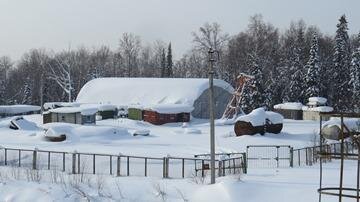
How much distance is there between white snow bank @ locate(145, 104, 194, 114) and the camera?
67250mm

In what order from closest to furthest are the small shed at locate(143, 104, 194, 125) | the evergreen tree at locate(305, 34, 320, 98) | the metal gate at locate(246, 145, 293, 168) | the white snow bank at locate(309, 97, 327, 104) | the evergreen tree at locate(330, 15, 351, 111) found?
the metal gate at locate(246, 145, 293, 168) → the small shed at locate(143, 104, 194, 125) → the white snow bank at locate(309, 97, 327, 104) → the evergreen tree at locate(305, 34, 320, 98) → the evergreen tree at locate(330, 15, 351, 111)

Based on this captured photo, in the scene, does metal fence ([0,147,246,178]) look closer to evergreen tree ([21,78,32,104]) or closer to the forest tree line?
the forest tree line

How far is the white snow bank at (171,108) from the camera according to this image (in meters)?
67.2

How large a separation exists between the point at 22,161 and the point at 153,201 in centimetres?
2086

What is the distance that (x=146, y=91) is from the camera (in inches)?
3162

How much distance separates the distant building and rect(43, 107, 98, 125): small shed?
661 cm

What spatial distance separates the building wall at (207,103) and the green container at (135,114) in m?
6.85

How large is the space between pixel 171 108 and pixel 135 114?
17.9ft

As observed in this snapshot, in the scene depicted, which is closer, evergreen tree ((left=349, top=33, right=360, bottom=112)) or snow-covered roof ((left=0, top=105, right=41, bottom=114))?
evergreen tree ((left=349, top=33, right=360, bottom=112))

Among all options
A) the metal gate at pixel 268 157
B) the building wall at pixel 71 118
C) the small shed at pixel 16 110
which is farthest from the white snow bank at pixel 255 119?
the small shed at pixel 16 110

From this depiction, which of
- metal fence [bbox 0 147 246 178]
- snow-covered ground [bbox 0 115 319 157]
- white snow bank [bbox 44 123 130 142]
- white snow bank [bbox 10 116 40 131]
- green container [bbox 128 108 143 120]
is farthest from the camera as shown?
green container [bbox 128 108 143 120]

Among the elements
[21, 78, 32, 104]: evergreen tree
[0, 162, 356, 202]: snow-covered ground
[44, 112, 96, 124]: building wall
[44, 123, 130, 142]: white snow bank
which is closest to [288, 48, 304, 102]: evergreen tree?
[44, 112, 96, 124]: building wall

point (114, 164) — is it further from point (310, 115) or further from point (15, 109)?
point (15, 109)

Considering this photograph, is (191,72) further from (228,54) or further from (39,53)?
(39,53)
